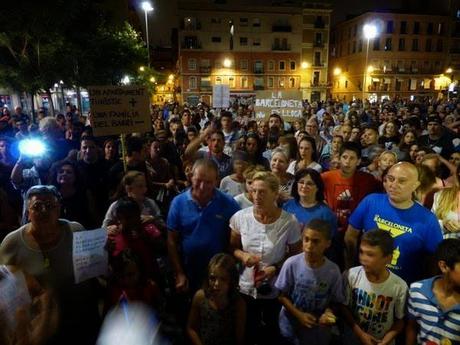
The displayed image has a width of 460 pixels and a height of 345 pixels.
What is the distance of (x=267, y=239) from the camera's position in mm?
3414

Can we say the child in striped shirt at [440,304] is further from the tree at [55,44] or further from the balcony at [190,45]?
the balcony at [190,45]

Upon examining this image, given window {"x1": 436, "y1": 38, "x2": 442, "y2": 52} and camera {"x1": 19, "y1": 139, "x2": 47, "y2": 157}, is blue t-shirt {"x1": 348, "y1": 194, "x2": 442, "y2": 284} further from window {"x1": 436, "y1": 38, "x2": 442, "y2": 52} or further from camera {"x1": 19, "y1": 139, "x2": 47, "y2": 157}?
window {"x1": 436, "y1": 38, "x2": 442, "y2": 52}

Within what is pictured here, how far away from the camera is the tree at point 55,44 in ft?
39.7

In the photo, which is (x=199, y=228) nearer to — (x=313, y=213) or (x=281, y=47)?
(x=313, y=213)

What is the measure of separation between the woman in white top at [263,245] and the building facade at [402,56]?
6344 centimetres

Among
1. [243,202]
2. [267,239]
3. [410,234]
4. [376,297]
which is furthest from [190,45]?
[376,297]

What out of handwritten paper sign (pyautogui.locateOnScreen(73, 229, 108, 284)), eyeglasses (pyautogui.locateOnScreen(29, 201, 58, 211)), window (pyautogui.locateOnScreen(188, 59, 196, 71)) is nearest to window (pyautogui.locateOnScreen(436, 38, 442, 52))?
window (pyautogui.locateOnScreen(188, 59, 196, 71))

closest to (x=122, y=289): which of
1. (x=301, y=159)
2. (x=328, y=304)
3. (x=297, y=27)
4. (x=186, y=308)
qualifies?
(x=186, y=308)

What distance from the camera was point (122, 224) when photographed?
3.66 meters

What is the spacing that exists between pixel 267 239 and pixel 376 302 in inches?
40.9

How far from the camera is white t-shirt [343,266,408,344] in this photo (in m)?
3.08

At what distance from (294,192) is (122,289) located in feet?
6.68

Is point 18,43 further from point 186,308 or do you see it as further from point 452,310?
point 452,310

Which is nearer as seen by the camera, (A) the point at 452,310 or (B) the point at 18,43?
(A) the point at 452,310
